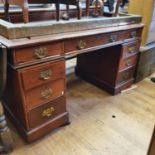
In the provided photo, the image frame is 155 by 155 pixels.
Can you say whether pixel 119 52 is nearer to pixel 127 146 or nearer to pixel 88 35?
pixel 88 35

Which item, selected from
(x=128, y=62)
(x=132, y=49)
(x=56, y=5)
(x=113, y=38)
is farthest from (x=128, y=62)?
(x=56, y=5)

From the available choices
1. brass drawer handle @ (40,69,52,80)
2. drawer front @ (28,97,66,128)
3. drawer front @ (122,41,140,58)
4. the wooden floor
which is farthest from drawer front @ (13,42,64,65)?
drawer front @ (122,41,140,58)

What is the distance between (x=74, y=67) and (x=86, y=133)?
1327 mm

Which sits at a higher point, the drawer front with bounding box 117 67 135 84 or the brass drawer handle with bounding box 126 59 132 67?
the brass drawer handle with bounding box 126 59 132 67

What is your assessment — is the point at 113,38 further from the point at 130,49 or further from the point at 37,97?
the point at 37,97

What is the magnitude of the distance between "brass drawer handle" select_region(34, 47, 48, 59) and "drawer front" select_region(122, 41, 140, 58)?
3.17 ft

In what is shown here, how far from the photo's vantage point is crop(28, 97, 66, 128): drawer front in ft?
4.49

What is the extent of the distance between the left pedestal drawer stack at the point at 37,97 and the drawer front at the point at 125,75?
2.67ft

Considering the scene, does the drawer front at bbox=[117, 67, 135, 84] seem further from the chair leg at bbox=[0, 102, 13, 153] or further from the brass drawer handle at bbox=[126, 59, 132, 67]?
the chair leg at bbox=[0, 102, 13, 153]

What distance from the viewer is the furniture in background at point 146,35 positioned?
2182 mm

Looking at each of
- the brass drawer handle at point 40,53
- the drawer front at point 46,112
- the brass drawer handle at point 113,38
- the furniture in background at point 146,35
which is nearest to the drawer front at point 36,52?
the brass drawer handle at point 40,53

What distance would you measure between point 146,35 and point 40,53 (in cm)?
162

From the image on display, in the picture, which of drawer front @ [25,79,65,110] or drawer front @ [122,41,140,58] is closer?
drawer front @ [25,79,65,110]

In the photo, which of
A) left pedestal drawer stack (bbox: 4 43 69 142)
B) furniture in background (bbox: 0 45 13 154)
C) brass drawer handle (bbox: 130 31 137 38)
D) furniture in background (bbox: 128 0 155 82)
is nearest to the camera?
furniture in background (bbox: 0 45 13 154)
